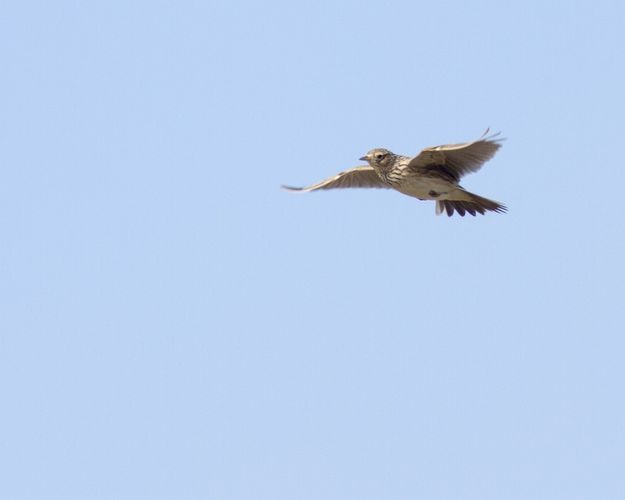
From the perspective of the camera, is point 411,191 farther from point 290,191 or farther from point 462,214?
point 290,191

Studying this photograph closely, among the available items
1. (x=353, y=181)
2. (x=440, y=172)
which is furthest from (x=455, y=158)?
(x=353, y=181)

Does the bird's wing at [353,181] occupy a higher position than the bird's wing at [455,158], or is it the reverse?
the bird's wing at [353,181]

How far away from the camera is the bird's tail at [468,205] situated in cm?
A: 2655

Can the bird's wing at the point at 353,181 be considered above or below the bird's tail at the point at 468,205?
above

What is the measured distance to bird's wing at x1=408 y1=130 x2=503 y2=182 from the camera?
25.1 m

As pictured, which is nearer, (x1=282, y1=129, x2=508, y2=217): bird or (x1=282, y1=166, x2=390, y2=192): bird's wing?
(x1=282, y1=129, x2=508, y2=217): bird

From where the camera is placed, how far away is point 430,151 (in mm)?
25734

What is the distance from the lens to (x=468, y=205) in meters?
27.1

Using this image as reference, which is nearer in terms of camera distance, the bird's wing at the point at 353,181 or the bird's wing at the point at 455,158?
the bird's wing at the point at 455,158

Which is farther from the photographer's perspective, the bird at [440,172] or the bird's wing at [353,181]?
the bird's wing at [353,181]

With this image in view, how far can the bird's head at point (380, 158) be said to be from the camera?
27047 millimetres

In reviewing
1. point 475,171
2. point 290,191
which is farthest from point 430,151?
point 290,191

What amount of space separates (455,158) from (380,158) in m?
1.74

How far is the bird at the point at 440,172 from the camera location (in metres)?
25.5
